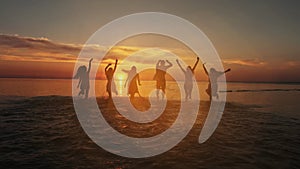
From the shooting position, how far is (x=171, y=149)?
7.65 meters

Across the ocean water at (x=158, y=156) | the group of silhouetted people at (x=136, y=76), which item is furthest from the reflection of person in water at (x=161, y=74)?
the ocean water at (x=158, y=156)

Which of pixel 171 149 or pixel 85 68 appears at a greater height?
pixel 85 68

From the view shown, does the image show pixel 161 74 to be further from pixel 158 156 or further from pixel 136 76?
pixel 158 156

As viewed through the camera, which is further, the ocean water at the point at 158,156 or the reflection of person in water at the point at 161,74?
the reflection of person in water at the point at 161,74

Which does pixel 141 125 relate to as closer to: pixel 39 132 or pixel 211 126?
pixel 211 126

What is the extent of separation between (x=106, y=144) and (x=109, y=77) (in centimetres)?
1599

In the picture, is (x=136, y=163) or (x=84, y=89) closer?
(x=136, y=163)

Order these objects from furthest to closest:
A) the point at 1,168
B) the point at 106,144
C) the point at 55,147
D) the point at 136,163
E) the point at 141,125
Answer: the point at 141,125
the point at 106,144
the point at 55,147
the point at 136,163
the point at 1,168

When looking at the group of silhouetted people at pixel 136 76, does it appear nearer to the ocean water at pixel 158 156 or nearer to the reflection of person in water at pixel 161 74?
the reflection of person in water at pixel 161 74

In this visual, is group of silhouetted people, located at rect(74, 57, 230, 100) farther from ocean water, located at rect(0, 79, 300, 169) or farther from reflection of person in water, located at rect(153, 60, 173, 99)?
ocean water, located at rect(0, 79, 300, 169)

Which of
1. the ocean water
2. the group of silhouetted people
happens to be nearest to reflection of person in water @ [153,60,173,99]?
the group of silhouetted people

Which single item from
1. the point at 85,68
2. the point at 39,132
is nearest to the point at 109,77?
the point at 85,68

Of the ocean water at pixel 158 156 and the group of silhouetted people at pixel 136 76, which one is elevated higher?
the group of silhouetted people at pixel 136 76

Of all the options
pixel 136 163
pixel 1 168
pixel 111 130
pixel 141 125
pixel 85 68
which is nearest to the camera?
pixel 1 168
